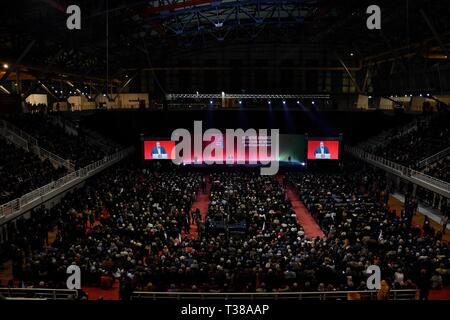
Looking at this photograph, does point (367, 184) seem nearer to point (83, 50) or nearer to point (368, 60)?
point (368, 60)

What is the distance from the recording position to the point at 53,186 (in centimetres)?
1973

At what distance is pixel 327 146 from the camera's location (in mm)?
33500

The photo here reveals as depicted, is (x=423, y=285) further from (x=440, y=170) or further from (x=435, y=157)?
(x=435, y=157)

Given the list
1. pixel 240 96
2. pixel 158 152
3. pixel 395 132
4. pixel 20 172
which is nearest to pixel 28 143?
pixel 20 172

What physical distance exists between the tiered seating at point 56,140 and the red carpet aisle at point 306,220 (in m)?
13.2

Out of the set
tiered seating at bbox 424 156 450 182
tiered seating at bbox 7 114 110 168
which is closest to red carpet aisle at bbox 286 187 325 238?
tiered seating at bbox 424 156 450 182

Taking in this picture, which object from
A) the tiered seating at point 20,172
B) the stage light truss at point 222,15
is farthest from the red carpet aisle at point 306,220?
the stage light truss at point 222,15

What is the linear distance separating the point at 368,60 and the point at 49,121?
32194 mm

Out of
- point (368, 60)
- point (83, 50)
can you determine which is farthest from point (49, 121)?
point (368, 60)

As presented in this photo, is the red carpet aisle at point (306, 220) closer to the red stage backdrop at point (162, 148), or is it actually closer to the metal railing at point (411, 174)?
the metal railing at point (411, 174)

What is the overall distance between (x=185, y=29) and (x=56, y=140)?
1769 cm

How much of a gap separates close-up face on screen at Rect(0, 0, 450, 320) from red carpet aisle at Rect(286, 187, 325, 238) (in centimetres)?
24

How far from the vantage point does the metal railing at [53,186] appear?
1565 centimetres

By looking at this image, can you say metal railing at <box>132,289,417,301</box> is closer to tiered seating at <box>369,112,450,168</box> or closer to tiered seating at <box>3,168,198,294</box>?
tiered seating at <box>3,168,198,294</box>
